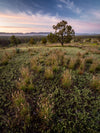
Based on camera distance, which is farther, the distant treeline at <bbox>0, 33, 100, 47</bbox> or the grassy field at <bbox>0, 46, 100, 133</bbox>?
the distant treeline at <bbox>0, 33, 100, 47</bbox>

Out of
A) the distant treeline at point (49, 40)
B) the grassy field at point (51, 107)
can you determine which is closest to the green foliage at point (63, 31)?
the distant treeline at point (49, 40)

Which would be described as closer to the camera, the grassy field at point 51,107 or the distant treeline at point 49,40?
the grassy field at point 51,107

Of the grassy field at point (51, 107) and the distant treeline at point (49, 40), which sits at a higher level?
the distant treeline at point (49, 40)

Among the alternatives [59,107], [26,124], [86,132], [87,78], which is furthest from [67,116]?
[87,78]

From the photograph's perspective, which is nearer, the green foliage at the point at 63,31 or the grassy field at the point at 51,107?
the grassy field at the point at 51,107

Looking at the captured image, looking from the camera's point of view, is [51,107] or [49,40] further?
[49,40]

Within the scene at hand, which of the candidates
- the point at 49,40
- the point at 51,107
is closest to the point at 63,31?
the point at 49,40

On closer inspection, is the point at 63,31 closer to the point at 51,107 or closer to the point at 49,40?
the point at 49,40

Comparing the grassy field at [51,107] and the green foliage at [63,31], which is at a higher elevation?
the green foliage at [63,31]

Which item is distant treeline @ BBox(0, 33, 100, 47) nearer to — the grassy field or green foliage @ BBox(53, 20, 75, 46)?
green foliage @ BBox(53, 20, 75, 46)

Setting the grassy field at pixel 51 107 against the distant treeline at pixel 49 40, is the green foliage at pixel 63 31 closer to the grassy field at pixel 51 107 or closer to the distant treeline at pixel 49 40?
the distant treeline at pixel 49 40

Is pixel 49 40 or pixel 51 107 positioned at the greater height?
pixel 49 40

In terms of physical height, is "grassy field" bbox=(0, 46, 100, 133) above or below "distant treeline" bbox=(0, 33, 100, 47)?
below

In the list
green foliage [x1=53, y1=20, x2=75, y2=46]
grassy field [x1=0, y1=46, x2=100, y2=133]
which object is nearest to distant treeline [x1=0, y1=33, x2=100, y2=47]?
green foliage [x1=53, y1=20, x2=75, y2=46]
